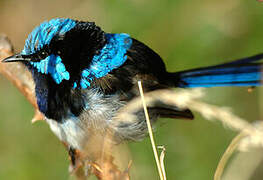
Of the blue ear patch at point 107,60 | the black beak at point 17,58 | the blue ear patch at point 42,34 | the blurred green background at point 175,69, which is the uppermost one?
the blue ear patch at point 42,34

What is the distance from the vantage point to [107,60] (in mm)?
3297

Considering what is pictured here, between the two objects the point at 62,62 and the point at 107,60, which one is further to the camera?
the point at 107,60

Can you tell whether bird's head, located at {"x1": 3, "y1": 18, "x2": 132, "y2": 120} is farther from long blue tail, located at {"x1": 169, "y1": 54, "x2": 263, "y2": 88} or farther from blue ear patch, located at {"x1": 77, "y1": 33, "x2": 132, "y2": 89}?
long blue tail, located at {"x1": 169, "y1": 54, "x2": 263, "y2": 88}

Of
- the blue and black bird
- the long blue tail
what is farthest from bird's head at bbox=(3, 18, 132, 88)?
the long blue tail

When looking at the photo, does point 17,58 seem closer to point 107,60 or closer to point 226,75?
point 107,60

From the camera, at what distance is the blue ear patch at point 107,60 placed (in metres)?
3.21

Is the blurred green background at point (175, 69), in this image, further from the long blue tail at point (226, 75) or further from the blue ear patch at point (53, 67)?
the blue ear patch at point (53, 67)

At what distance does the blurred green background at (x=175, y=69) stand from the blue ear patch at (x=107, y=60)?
1082mm

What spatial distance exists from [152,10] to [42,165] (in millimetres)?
2108

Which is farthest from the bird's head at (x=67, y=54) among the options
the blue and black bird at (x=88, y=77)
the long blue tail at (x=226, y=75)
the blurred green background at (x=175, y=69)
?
the blurred green background at (x=175, y=69)

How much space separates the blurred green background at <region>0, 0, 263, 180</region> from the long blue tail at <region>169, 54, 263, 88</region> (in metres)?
0.91

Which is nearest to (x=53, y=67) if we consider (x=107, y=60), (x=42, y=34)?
(x=42, y=34)

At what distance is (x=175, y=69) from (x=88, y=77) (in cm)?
173

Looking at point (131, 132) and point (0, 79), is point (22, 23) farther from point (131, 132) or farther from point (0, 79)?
point (131, 132)
